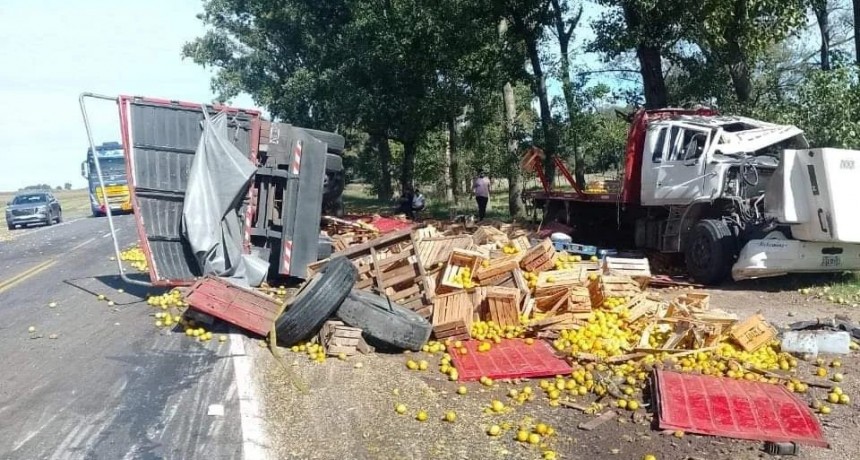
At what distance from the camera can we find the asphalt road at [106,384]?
5363 millimetres

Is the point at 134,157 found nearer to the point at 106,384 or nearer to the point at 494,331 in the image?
the point at 106,384

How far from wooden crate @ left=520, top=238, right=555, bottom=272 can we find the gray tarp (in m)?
3.95

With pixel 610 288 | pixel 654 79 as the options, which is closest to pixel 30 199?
pixel 654 79

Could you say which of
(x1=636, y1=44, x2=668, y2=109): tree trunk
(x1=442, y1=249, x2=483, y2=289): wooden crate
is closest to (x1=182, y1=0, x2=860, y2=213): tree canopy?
(x1=636, y1=44, x2=668, y2=109): tree trunk

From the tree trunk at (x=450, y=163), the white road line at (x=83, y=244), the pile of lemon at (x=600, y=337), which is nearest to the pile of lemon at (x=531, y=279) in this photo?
the pile of lemon at (x=600, y=337)

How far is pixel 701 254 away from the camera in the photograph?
11.4 metres

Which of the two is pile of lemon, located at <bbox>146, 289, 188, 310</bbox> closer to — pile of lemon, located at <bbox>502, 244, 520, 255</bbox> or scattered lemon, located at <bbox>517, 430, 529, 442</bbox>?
pile of lemon, located at <bbox>502, 244, 520, 255</bbox>

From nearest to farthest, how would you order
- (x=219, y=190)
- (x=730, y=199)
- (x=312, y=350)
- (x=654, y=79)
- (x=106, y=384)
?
(x=106, y=384) < (x=312, y=350) < (x=219, y=190) < (x=730, y=199) < (x=654, y=79)

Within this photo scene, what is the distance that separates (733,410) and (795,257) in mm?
5415

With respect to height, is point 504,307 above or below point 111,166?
below

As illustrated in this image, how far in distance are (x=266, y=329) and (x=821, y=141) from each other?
463 inches

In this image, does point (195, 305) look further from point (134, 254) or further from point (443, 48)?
point (443, 48)

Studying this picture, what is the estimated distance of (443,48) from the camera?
2269 centimetres

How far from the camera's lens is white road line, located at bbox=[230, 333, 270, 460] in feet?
16.9
